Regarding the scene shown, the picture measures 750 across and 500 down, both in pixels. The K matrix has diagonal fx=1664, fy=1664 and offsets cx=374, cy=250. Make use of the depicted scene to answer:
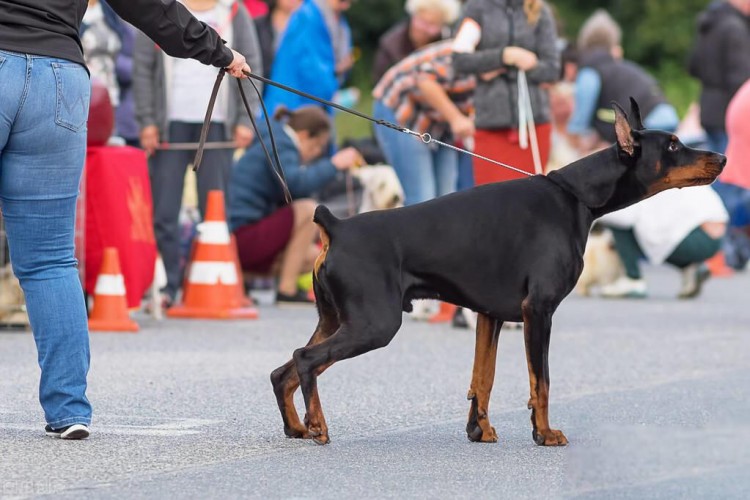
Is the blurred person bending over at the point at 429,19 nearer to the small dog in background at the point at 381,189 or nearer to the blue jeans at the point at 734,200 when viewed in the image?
the small dog in background at the point at 381,189

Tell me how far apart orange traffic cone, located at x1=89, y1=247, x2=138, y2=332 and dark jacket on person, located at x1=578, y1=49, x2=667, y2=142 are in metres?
6.14

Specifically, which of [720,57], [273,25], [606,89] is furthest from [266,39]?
[720,57]

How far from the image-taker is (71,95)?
579 cm

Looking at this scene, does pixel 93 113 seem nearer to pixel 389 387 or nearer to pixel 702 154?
pixel 389 387

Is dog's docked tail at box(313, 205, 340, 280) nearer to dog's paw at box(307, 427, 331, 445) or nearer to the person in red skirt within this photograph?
dog's paw at box(307, 427, 331, 445)

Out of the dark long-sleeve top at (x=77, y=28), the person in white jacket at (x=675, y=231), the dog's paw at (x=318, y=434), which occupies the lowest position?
the person in white jacket at (x=675, y=231)

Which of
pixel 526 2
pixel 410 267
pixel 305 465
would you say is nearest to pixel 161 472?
pixel 305 465

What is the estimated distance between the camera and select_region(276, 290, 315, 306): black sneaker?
480 inches

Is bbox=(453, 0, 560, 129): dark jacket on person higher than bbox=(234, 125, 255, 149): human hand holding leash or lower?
higher

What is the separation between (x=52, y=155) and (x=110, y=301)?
4093mm

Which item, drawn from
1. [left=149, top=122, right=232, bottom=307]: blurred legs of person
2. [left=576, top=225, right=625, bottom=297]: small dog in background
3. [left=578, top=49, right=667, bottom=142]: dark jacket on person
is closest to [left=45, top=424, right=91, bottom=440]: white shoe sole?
[left=149, top=122, right=232, bottom=307]: blurred legs of person

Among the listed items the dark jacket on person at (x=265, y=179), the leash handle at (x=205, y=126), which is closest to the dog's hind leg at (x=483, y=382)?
the leash handle at (x=205, y=126)

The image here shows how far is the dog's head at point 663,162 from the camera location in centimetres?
611

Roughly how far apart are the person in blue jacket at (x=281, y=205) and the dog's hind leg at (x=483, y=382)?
Answer: 5.86m
